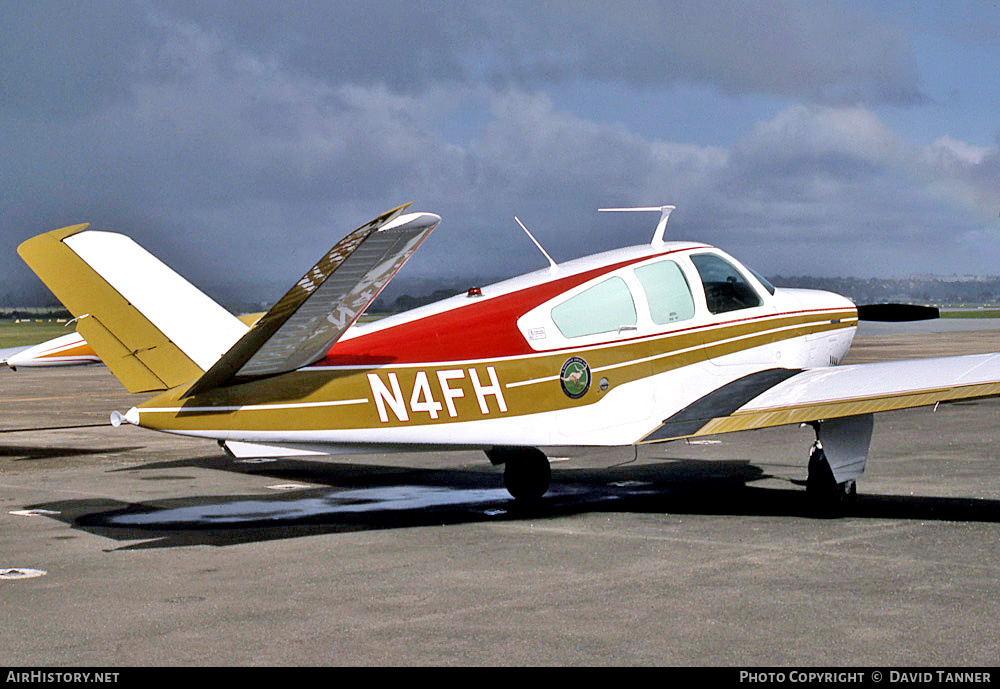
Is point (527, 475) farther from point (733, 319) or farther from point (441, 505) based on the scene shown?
point (733, 319)

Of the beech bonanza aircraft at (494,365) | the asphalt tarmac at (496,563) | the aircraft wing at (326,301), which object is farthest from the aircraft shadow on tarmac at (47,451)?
the aircraft wing at (326,301)

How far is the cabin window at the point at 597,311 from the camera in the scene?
10.7 metres

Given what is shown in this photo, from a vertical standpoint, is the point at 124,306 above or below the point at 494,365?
above

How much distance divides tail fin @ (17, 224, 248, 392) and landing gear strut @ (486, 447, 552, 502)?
3287mm

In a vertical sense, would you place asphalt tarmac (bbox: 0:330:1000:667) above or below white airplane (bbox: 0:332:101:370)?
below

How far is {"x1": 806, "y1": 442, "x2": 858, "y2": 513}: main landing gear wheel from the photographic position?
36.5ft

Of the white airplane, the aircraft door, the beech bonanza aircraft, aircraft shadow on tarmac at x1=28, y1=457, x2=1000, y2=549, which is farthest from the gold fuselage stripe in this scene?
the white airplane

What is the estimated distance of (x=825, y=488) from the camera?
36.6ft

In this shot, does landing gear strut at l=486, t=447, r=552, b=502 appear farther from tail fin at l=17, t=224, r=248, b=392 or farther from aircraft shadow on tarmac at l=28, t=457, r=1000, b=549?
tail fin at l=17, t=224, r=248, b=392

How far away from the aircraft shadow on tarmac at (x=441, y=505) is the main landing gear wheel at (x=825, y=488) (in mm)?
120

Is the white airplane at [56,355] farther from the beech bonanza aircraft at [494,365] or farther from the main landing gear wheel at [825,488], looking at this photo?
the main landing gear wheel at [825,488]

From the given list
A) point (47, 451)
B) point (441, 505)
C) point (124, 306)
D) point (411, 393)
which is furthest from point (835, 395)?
point (47, 451)

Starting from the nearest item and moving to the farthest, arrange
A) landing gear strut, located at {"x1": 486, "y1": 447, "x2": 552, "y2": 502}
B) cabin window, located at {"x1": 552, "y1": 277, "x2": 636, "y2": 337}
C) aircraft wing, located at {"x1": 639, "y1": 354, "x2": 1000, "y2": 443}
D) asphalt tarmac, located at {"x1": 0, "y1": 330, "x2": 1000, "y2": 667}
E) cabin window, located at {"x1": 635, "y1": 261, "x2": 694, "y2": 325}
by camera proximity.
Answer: asphalt tarmac, located at {"x1": 0, "y1": 330, "x2": 1000, "y2": 667}
aircraft wing, located at {"x1": 639, "y1": 354, "x2": 1000, "y2": 443}
cabin window, located at {"x1": 552, "y1": 277, "x2": 636, "y2": 337}
cabin window, located at {"x1": 635, "y1": 261, "x2": 694, "y2": 325}
landing gear strut, located at {"x1": 486, "y1": 447, "x2": 552, "y2": 502}

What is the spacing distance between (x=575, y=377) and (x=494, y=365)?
0.85 meters
